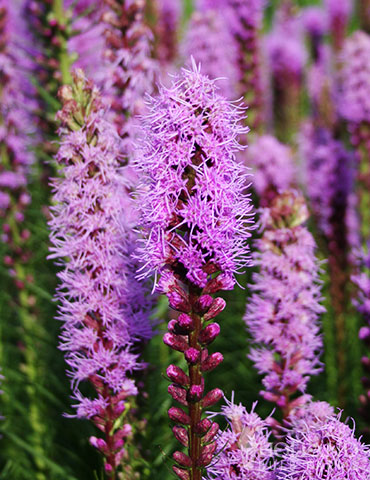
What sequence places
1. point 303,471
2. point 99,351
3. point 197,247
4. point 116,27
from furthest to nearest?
point 116,27, point 99,351, point 197,247, point 303,471

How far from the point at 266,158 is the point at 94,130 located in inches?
78.3

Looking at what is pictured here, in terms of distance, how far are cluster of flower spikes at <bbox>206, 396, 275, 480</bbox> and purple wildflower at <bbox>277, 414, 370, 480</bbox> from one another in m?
0.11

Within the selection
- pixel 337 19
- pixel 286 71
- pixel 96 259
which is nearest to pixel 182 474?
pixel 96 259

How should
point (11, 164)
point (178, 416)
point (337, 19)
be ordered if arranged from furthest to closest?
1. point (337, 19)
2. point (11, 164)
3. point (178, 416)

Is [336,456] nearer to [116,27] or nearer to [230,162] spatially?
[230,162]

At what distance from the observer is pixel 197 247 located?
1443 mm

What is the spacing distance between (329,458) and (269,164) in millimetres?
2555

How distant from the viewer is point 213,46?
401cm

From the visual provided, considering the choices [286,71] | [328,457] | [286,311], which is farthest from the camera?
[286,71]

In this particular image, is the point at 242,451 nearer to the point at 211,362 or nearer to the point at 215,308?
the point at 211,362

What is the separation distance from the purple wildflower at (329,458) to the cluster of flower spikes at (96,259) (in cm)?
67

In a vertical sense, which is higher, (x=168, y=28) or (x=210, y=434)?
(x=168, y=28)

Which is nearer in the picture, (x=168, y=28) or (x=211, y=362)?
(x=211, y=362)

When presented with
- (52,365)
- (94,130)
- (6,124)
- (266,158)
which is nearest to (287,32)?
(266,158)
